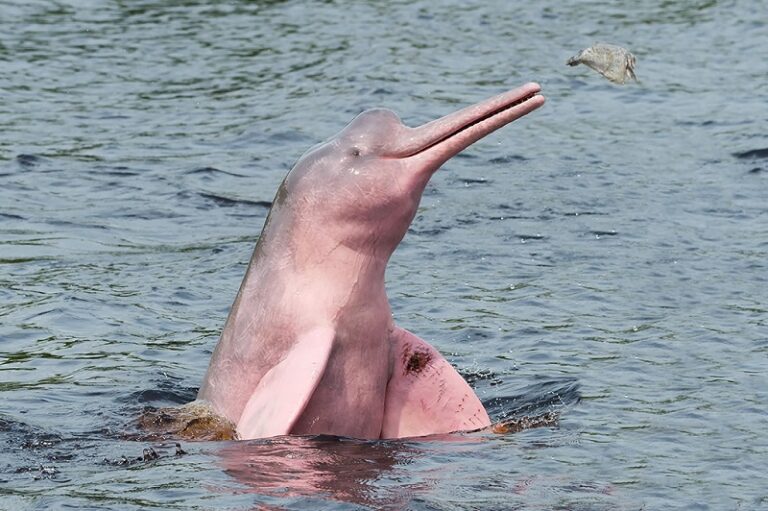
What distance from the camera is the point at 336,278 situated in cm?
934

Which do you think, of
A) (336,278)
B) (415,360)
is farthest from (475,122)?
(415,360)

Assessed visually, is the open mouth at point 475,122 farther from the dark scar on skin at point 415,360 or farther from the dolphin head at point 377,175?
the dark scar on skin at point 415,360

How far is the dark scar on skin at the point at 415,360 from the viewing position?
9922 millimetres

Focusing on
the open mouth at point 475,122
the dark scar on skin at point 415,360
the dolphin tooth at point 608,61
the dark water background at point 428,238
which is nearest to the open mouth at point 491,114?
the open mouth at point 475,122

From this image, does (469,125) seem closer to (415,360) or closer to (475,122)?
(475,122)

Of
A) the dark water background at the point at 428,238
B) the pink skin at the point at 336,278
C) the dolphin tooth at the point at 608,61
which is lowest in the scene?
the dark water background at the point at 428,238

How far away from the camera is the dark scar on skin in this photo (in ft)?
32.6

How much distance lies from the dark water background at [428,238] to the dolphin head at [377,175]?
1.25m

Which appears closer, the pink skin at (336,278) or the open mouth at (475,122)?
the open mouth at (475,122)

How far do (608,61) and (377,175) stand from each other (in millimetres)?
4862

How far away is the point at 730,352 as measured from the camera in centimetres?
1154

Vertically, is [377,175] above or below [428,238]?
above

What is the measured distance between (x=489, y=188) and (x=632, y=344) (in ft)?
17.5

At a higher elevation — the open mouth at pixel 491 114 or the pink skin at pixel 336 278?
the open mouth at pixel 491 114
